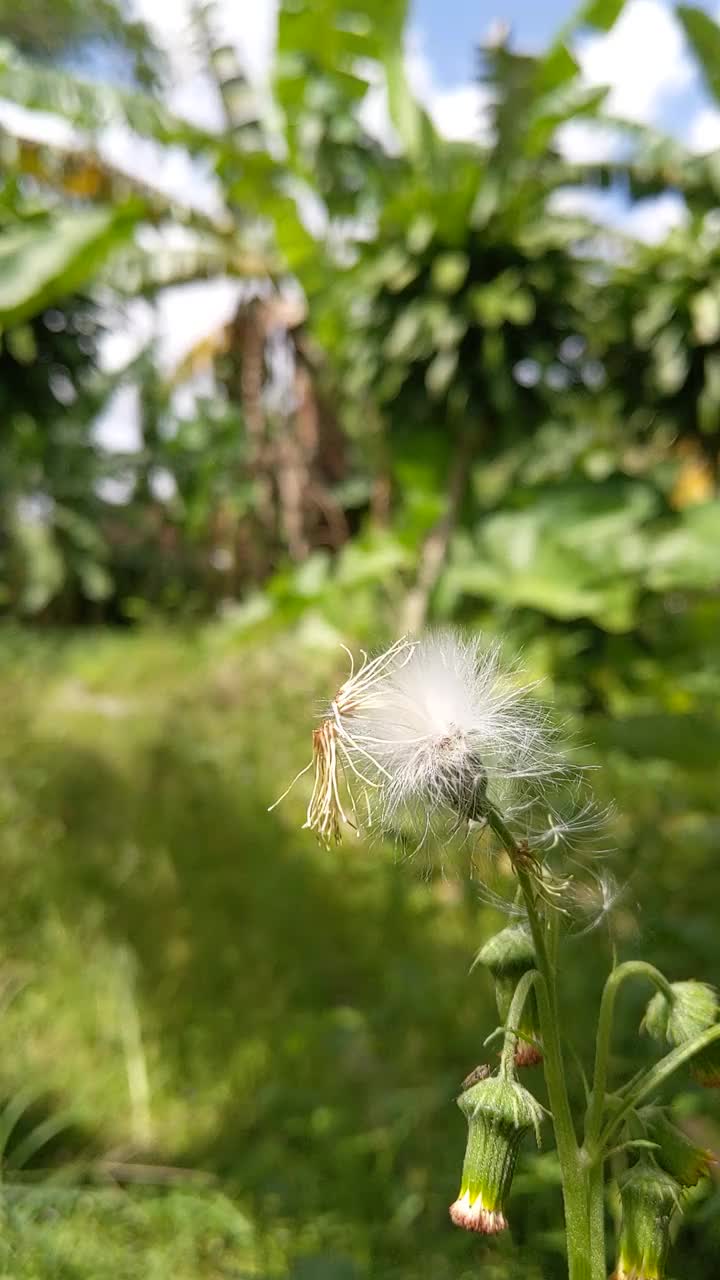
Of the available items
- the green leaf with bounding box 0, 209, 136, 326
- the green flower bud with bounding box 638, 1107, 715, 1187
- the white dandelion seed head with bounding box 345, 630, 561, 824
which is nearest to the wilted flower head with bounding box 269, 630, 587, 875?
the white dandelion seed head with bounding box 345, 630, 561, 824

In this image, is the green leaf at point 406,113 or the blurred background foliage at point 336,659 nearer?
the blurred background foliage at point 336,659

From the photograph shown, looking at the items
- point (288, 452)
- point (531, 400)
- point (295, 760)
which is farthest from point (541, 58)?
point (295, 760)

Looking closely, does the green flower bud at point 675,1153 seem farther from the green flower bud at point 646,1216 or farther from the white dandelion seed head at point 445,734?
the white dandelion seed head at point 445,734

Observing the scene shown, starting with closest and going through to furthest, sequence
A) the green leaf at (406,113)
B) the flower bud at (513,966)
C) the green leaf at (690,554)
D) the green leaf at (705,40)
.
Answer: the flower bud at (513,966) → the green leaf at (690,554) → the green leaf at (406,113) → the green leaf at (705,40)

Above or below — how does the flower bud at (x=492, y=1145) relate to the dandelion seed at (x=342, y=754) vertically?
below

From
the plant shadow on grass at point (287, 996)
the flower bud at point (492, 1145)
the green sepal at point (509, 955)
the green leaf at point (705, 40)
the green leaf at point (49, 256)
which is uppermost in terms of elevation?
the green leaf at point (705, 40)

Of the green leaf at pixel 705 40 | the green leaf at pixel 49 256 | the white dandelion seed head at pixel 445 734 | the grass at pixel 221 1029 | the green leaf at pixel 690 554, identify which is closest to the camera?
the white dandelion seed head at pixel 445 734

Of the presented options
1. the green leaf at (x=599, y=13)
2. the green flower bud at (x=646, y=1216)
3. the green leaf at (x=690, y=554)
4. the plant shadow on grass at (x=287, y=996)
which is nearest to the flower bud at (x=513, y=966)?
the green flower bud at (x=646, y=1216)

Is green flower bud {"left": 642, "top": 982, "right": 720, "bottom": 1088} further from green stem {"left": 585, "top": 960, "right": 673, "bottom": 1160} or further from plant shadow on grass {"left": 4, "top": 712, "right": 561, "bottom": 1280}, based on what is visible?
plant shadow on grass {"left": 4, "top": 712, "right": 561, "bottom": 1280}
